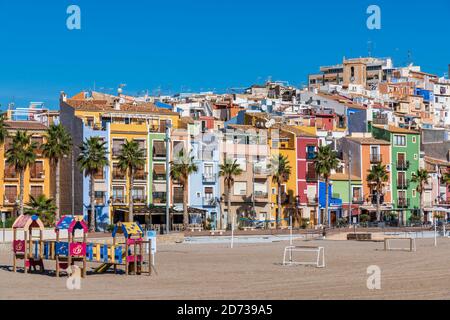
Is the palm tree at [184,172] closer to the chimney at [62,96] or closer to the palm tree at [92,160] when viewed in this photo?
the palm tree at [92,160]

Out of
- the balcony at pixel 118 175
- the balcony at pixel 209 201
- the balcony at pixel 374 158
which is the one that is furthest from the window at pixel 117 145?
the balcony at pixel 374 158

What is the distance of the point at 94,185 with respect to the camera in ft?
243

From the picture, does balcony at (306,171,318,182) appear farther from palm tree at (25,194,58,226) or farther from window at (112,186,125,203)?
palm tree at (25,194,58,226)

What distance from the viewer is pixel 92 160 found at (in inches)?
2776

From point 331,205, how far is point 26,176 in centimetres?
2752

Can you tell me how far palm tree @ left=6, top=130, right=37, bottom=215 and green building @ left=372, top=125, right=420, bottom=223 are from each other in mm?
35778

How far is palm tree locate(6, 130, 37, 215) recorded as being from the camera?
68688 mm

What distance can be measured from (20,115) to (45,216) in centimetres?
1639

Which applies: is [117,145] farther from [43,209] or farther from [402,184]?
[402,184]

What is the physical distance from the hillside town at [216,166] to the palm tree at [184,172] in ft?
0.33

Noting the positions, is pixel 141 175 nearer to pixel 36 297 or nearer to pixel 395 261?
pixel 395 261

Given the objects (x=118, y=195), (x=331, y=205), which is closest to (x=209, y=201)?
(x=118, y=195)

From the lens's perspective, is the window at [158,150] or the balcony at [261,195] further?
the balcony at [261,195]

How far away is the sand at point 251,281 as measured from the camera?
74.6 feet
